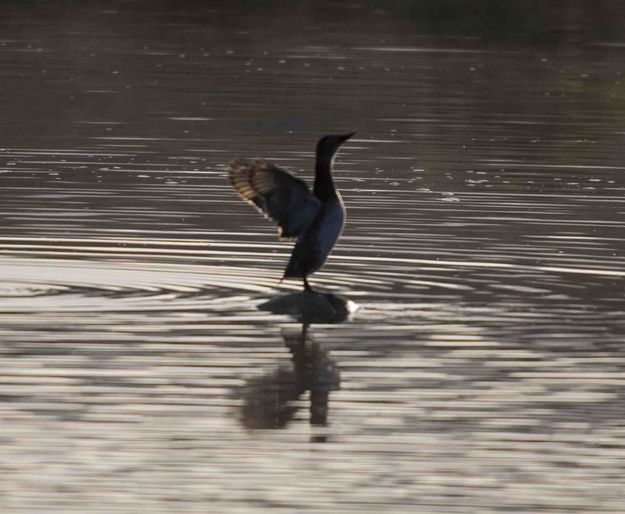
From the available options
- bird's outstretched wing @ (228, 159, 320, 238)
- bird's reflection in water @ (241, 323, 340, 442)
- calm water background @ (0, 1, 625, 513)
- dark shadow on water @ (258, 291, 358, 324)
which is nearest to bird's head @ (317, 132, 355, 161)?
bird's outstretched wing @ (228, 159, 320, 238)

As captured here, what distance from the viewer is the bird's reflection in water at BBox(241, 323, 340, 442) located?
35.4 ft

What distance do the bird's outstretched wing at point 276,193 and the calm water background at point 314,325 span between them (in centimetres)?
56

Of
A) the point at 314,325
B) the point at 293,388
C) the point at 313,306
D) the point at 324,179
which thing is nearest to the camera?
the point at 293,388

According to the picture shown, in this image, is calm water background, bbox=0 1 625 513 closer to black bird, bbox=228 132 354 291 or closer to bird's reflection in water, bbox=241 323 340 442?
bird's reflection in water, bbox=241 323 340 442

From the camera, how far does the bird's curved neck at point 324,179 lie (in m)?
13.9

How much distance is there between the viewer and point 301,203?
14.0 m

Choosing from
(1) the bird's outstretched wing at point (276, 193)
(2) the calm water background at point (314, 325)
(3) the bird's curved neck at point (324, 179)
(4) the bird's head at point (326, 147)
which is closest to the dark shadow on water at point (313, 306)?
(2) the calm water background at point (314, 325)

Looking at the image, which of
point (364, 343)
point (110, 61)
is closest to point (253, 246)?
point (364, 343)

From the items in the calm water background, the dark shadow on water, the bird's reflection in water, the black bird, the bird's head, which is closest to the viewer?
the calm water background

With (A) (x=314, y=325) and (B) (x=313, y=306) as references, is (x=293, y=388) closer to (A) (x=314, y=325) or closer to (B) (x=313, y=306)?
(A) (x=314, y=325)

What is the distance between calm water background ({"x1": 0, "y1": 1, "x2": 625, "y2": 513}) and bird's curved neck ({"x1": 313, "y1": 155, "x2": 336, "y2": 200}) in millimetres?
738

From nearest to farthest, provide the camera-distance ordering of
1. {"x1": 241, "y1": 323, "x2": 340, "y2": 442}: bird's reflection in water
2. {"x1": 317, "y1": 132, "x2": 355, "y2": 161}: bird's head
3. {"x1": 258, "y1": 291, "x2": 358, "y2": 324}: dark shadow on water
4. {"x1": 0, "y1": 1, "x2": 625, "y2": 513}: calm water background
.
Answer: {"x1": 0, "y1": 1, "x2": 625, "y2": 513}: calm water background < {"x1": 241, "y1": 323, "x2": 340, "y2": 442}: bird's reflection in water < {"x1": 258, "y1": 291, "x2": 358, "y2": 324}: dark shadow on water < {"x1": 317, "y1": 132, "x2": 355, "y2": 161}: bird's head

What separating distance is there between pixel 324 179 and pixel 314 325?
1.01 meters

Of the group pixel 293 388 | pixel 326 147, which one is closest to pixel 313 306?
pixel 326 147
